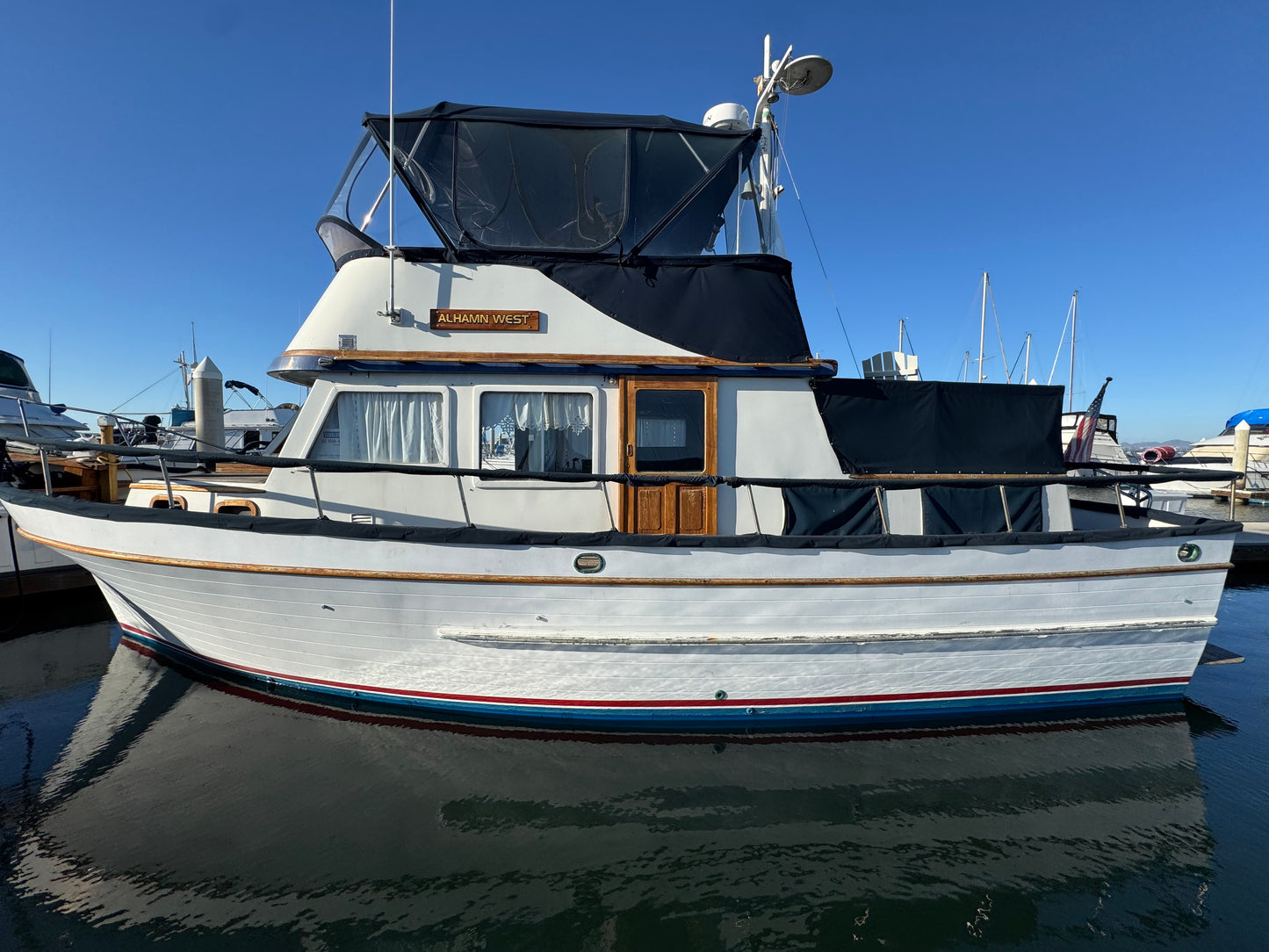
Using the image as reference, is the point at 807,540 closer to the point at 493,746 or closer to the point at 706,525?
the point at 706,525

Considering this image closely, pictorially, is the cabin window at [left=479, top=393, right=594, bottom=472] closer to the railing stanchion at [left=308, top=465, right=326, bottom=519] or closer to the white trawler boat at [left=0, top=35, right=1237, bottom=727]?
the white trawler boat at [left=0, top=35, right=1237, bottom=727]

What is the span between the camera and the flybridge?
458cm

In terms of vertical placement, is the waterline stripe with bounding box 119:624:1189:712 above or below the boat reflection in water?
above

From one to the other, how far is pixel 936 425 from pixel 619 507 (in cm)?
295

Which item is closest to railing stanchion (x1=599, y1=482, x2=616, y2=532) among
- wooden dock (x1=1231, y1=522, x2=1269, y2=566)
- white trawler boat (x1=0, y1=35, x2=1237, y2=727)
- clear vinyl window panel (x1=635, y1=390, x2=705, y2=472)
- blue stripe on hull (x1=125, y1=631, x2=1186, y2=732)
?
white trawler boat (x1=0, y1=35, x2=1237, y2=727)

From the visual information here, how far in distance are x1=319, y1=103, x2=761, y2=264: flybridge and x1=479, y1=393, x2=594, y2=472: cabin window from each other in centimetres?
132

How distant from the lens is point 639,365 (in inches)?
176

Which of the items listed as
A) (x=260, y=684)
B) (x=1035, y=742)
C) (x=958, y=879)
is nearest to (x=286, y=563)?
(x=260, y=684)

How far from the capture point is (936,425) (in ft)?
15.7

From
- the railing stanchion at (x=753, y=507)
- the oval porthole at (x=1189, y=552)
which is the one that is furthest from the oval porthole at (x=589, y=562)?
the oval porthole at (x=1189, y=552)

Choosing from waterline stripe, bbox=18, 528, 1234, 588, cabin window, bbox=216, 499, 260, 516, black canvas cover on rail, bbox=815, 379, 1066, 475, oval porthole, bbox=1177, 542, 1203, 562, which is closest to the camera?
waterline stripe, bbox=18, 528, 1234, 588

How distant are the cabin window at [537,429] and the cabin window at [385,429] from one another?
0.45 meters

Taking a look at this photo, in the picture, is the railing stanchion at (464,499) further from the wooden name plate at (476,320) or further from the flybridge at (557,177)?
the flybridge at (557,177)

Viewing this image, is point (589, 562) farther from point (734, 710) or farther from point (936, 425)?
point (936, 425)
